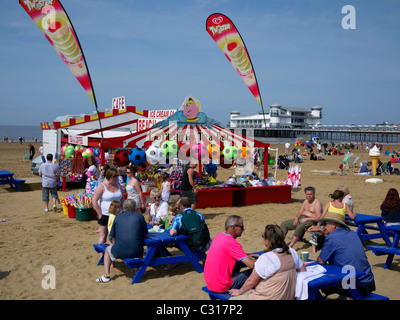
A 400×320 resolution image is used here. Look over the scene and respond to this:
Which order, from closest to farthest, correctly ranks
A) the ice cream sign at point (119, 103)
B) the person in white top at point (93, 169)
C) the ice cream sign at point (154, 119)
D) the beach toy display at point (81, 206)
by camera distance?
the beach toy display at point (81, 206)
the person in white top at point (93, 169)
the ice cream sign at point (154, 119)
the ice cream sign at point (119, 103)

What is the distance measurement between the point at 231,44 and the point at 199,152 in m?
3.89

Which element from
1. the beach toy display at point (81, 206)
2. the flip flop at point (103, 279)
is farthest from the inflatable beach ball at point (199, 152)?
the flip flop at point (103, 279)

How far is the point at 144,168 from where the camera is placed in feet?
33.6

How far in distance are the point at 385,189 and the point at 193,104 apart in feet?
24.7

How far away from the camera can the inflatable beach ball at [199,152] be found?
10.6 meters

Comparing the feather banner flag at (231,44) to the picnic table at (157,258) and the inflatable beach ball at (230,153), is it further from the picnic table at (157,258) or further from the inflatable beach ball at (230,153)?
the picnic table at (157,258)

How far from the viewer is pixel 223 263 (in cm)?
386

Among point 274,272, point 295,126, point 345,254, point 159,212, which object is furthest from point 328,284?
point 295,126

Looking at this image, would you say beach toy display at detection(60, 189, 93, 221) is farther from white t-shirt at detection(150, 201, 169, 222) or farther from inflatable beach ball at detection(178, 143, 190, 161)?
inflatable beach ball at detection(178, 143, 190, 161)

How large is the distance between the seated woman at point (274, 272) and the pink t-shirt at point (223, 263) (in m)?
0.34

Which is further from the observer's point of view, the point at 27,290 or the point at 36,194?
the point at 36,194
